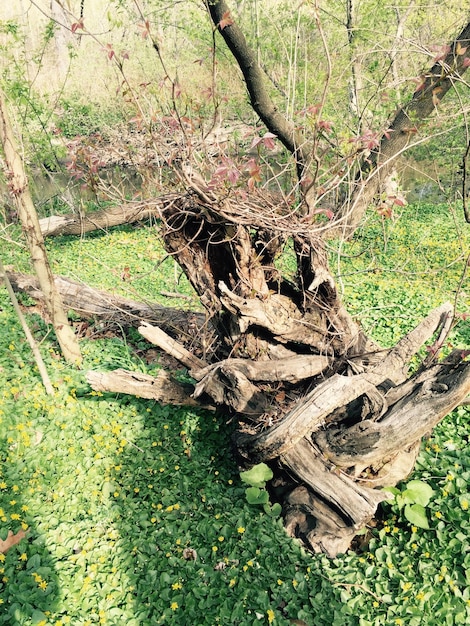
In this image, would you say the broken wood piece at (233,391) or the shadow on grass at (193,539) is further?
the broken wood piece at (233,391)

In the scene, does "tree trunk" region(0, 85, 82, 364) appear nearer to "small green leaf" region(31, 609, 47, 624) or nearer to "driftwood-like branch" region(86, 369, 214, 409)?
"driftwood-like branch" region(86, 369, 214, 409)

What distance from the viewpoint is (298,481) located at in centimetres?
352

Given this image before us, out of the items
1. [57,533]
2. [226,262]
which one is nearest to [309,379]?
[226,262]

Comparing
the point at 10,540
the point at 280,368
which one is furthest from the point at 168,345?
the point at 10,540

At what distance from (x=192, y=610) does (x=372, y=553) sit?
4.37 feet

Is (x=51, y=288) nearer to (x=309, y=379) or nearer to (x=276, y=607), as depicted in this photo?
(x=309, y=379)

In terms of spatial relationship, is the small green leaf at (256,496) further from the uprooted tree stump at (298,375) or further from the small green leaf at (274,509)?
the uprooted tree stump at (298,375)

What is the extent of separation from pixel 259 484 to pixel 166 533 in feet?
2.51

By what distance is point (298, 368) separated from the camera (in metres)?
3.70

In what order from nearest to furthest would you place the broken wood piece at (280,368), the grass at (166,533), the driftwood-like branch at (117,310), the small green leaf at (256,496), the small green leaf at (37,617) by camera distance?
the small green leaf at (37,617) → the grass at (166,533) → the small green leaf at (256,496) → the broken wood piece at (280,368) → the driftwood-like branch at (117,310)

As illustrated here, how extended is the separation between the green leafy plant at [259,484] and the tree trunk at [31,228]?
205 centimetres

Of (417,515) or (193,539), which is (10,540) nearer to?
(193,539)

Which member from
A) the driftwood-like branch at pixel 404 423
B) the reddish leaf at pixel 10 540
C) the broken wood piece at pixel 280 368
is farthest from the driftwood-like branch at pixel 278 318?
the reddish leaf at pixel 10 540

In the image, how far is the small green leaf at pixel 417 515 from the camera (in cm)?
322
